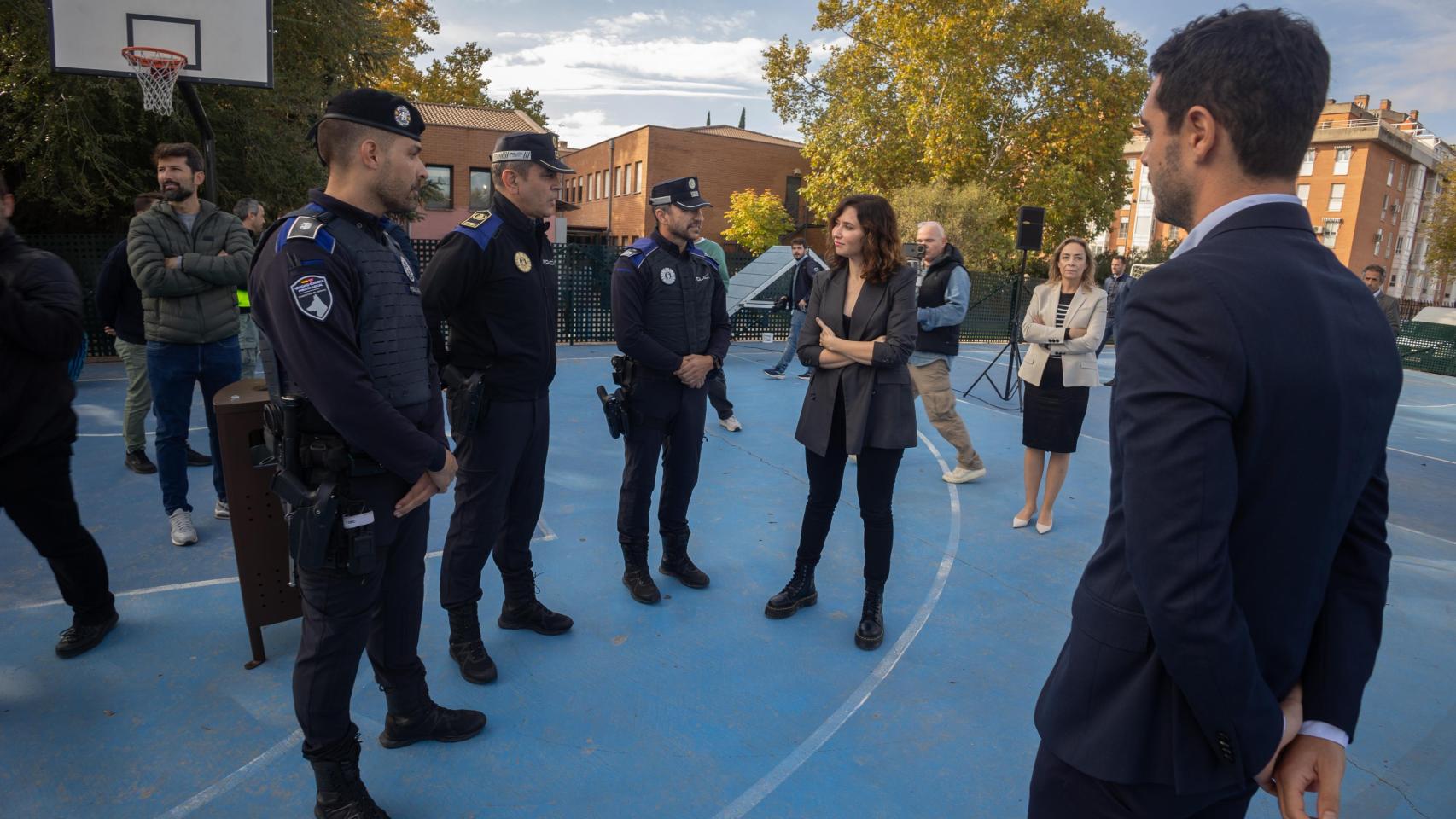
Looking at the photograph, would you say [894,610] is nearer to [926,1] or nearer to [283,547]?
[283,547]

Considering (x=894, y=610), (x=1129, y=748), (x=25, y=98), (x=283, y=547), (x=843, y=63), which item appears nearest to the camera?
(x=1129, y=748)

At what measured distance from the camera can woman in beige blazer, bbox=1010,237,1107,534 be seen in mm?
5266

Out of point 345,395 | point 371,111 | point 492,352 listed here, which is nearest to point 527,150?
point 492,352

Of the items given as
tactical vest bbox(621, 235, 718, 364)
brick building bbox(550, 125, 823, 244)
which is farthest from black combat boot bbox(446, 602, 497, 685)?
brick building bbox(550, 125, 823, 244)

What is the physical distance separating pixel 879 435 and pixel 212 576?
367 cm

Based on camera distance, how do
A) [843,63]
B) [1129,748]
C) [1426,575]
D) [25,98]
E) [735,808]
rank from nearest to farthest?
[1129,748] < [735,808] < [1426,575] < [25,98] < [843,63]

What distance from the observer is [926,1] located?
2427 centimetres

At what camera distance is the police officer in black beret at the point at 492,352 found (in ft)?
10.5

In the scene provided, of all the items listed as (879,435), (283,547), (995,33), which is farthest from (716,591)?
(995,33)

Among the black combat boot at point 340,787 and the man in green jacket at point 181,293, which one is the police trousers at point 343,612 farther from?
the man in green jacket at point 181,293

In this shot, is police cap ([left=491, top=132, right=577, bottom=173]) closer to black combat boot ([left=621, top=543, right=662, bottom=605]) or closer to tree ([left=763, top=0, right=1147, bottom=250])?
black combat boot ([left=621, top=543, right=662, bottom=605])

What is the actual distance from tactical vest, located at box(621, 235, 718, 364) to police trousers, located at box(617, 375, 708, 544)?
23 cm

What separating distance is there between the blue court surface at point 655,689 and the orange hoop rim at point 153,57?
172 inches

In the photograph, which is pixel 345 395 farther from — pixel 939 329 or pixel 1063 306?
pixel 939 329
